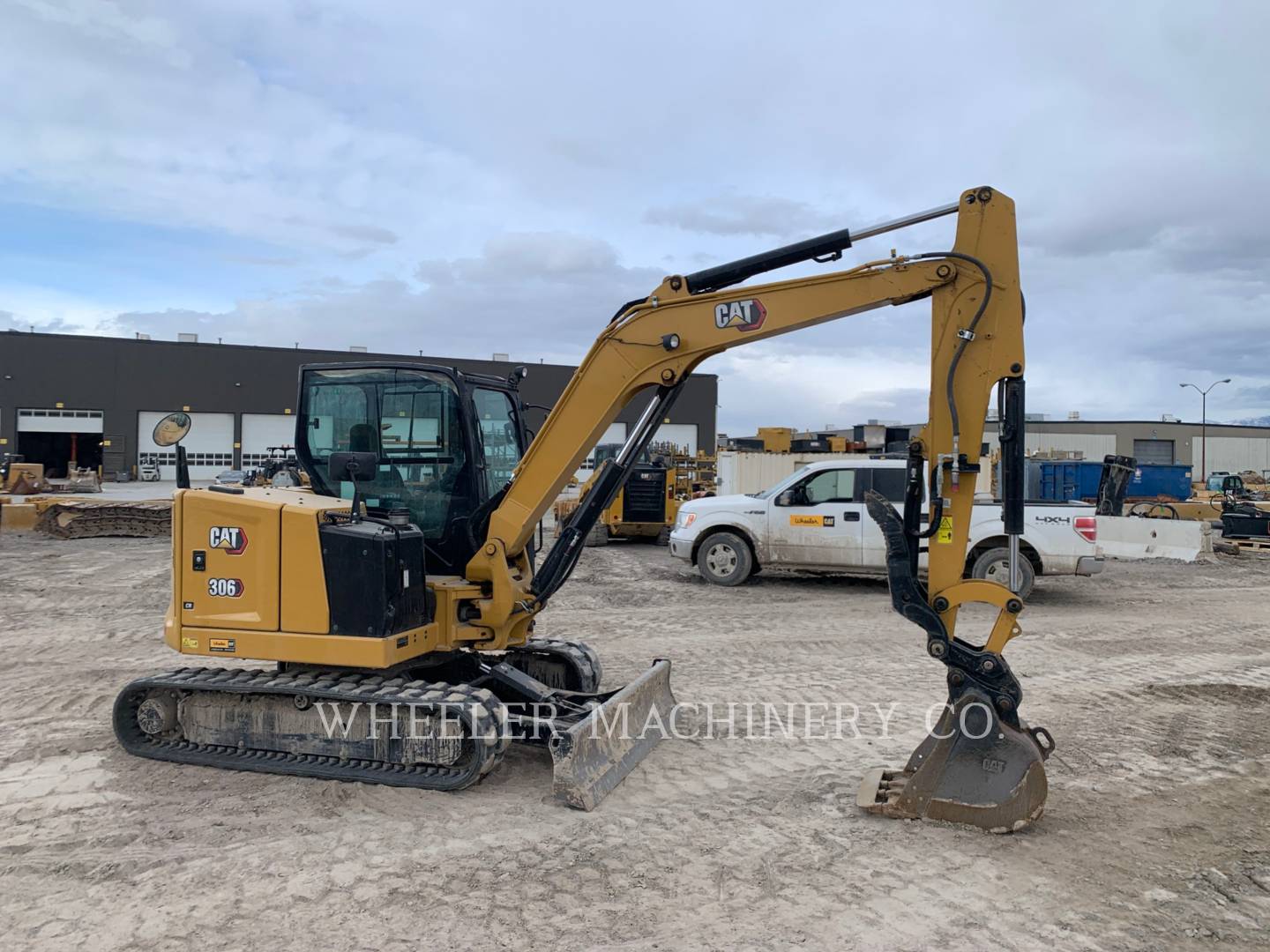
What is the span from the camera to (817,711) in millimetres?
6648

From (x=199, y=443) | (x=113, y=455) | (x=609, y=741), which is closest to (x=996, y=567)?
(x=609, y=741)

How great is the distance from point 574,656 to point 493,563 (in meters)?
1.11

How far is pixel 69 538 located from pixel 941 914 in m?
18.9

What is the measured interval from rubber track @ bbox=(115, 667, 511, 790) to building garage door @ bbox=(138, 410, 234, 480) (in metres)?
40.2

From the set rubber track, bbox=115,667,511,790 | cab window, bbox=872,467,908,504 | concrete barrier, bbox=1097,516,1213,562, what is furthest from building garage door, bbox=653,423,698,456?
rubber track, bbox=115,667,511,790

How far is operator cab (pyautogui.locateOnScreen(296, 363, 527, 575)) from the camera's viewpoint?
19.2ft

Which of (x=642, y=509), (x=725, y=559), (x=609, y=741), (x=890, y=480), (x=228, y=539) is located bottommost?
(x=609, y=741)

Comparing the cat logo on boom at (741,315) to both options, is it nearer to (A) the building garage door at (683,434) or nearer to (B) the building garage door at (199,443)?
(B) the building garage door at (199,443)

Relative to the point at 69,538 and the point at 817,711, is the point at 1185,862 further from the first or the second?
the point at 69,538

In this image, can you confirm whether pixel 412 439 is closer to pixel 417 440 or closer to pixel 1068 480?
pixel 417 440

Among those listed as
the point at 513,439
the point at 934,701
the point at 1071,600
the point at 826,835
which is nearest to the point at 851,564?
the point at 1071,600

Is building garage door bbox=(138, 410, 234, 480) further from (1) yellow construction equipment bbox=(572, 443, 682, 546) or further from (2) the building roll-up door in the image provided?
(1) yellow construction equipment bbox=(572, 443, 682, 546)

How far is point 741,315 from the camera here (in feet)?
17.5

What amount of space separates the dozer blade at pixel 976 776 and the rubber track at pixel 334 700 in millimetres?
2078
